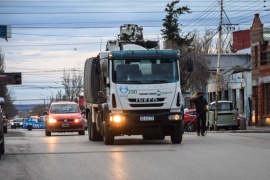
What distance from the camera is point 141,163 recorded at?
1565 cm

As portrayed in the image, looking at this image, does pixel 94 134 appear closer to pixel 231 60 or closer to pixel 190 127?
pixel 190 127

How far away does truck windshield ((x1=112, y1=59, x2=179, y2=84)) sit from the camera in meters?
21.9

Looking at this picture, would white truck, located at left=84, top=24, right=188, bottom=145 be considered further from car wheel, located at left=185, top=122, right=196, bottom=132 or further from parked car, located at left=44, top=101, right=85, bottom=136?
car wheel, located at left=185, top=122, right=196, bottom=132

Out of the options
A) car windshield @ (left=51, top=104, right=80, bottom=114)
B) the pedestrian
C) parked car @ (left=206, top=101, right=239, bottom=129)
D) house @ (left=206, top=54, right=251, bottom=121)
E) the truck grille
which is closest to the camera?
the truck grille

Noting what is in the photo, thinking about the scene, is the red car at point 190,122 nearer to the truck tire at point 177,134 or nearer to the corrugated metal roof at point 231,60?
the truck tire at point 177,134

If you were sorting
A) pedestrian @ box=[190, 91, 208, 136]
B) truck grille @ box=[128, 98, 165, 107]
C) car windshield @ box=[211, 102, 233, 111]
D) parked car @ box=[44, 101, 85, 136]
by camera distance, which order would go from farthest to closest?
car windshield @ box=[211, 102, 233, 111] < parked car @ box=[44, 101, 85, 136] < pedestrian @ box=[190, 91, 208, 136] < truck grille @ box=[128, 98, 165, 107]

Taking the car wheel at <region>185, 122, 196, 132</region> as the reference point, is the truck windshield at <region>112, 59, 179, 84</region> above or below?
above

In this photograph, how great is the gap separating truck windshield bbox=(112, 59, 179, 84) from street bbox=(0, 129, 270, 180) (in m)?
2.14

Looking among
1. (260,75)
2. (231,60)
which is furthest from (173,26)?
(260,75)

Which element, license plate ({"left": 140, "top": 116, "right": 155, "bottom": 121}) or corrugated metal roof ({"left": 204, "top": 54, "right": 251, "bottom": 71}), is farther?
corrugated metal roof ({"left": 204, "top": 54, "right": 251, "bottom": 71})

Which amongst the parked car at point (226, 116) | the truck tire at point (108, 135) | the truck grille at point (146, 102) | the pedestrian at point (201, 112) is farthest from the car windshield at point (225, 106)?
the truck grille at point (146, 102)

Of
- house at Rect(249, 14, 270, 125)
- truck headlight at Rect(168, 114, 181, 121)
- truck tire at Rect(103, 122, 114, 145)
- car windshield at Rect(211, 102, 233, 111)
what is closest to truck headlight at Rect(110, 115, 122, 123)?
truck tire at Rect(103, 122, 114, 145)

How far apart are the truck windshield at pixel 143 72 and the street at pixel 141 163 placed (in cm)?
214

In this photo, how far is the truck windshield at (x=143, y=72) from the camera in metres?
21.9
